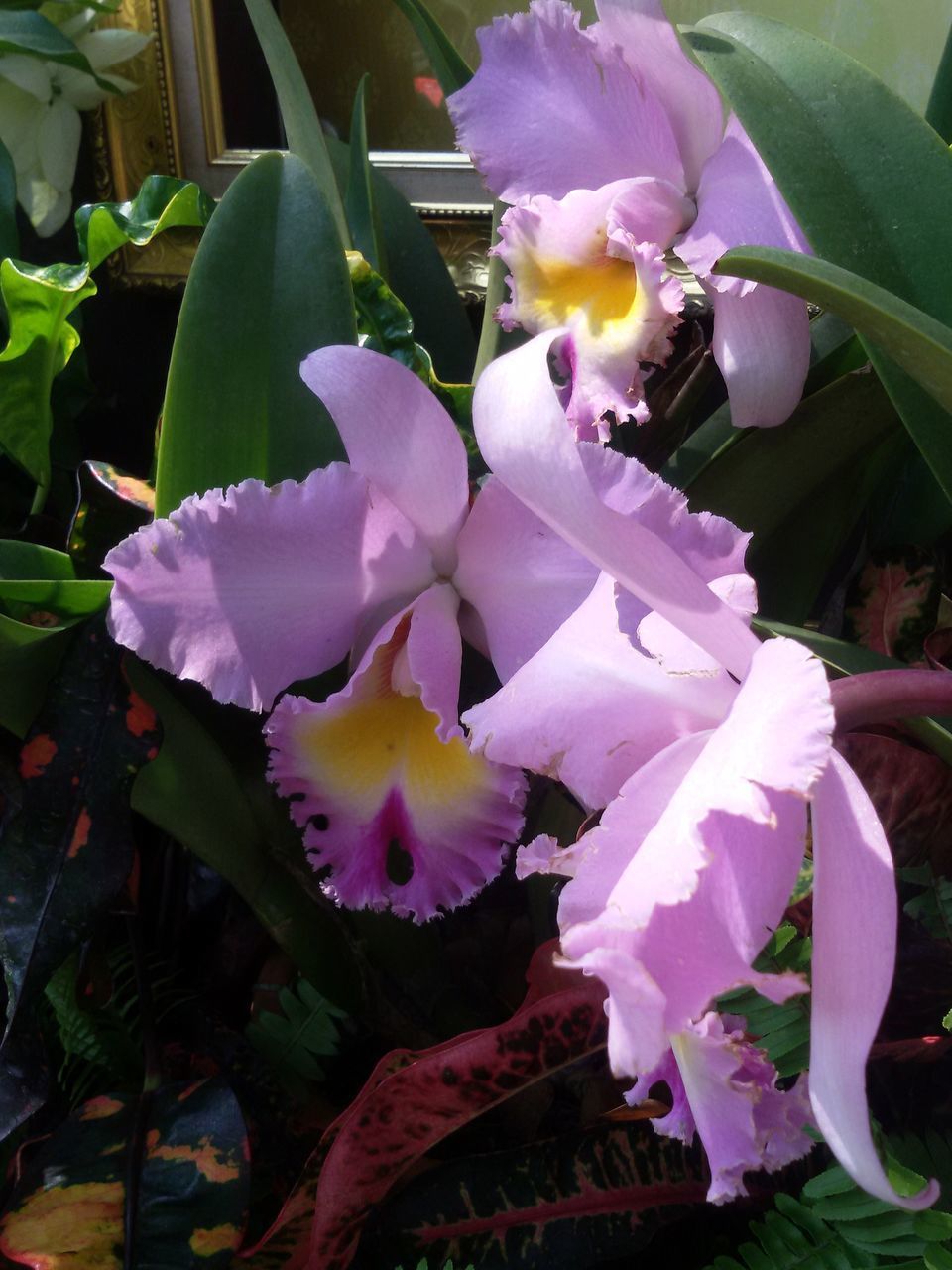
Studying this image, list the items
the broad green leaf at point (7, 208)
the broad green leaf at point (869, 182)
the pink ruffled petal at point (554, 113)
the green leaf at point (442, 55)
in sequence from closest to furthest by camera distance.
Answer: the broad green leaf at point (869, 182) → the pink ruffled petal at point (554, 113) → the green leaf at point (442, 55) → the broad green leaf at point (7, 208)

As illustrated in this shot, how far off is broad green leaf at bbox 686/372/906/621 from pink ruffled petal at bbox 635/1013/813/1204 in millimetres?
281

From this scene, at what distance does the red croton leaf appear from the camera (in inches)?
16.8

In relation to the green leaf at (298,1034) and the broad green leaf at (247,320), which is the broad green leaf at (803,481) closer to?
the broad green leaf at (247,320)

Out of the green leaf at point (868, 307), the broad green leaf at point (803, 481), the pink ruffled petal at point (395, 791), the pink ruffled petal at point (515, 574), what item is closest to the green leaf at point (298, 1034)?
the pink ruffled petal at point (395, 791)

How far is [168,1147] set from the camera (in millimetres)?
501

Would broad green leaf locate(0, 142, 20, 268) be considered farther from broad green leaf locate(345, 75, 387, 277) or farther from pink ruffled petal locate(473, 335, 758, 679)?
pink ruffled petal locate(473, 335, 758, 679)

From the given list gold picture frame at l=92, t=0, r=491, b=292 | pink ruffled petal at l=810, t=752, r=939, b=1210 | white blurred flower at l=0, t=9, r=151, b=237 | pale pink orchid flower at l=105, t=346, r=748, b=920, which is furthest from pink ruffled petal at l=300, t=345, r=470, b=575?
white blurred flower at l=0, t=9, r=151, b=237

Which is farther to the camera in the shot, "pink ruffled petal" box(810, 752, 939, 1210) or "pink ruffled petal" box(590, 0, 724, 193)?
"pink ruffled petal" box(590, 0, 724, 193)

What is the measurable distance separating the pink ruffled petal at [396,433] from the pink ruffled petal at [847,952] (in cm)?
24

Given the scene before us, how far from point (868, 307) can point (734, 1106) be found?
0.23 m

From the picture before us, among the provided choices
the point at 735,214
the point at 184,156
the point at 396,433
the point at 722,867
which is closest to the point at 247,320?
the point at 396,433

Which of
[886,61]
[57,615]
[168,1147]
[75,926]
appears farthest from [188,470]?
[886,61]

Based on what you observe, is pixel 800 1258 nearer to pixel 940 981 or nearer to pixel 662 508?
pixel 940 981

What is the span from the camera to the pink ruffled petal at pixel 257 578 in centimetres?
42
